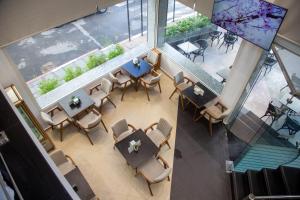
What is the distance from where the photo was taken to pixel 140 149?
5047 millimetres

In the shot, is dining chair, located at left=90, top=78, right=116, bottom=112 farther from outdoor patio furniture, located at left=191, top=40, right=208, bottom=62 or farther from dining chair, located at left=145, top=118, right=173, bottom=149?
outdoor patio furniture, located at left=191, top=40, right=208, bottom=62

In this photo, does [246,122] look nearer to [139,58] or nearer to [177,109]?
[177,109]

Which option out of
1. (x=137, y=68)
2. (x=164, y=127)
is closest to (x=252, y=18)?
(x=164, y=127)

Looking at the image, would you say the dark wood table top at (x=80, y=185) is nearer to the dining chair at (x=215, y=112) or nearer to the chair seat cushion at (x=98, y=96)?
Answer: the chair seat cushion at (x=98, y=96)

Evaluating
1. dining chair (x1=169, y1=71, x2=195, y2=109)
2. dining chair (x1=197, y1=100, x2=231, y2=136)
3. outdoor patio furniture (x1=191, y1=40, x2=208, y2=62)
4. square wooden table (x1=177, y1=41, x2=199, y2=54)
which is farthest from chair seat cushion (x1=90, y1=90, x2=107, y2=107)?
outdoor patio furniture (x1=191, y1=40, x2=208, y2=62)

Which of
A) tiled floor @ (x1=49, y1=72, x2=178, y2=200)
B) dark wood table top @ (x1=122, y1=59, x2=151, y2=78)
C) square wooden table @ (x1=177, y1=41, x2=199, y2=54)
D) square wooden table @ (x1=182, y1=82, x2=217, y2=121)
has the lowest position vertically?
tiled floor @ (x1=49, y1=72, x2=178, y2=200)

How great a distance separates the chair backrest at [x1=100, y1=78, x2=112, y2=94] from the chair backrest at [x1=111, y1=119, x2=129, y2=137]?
1.27m

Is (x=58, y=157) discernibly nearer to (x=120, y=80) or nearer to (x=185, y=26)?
(x=120, y=80)

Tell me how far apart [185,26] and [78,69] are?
3553 millimetres

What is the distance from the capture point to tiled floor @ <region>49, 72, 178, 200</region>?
5.08m

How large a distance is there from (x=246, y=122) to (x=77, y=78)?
486cm

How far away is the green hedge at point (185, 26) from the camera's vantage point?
6.97 m

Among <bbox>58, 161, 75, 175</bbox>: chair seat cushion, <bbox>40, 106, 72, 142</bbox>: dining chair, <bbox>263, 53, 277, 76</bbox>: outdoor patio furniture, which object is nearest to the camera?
<bbox>58, 161, 75, 175</bbox>: chair seat cushion

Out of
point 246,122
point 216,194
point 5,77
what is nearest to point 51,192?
point 5,77
